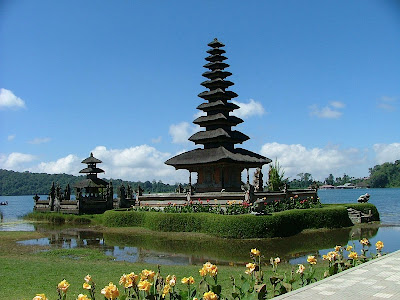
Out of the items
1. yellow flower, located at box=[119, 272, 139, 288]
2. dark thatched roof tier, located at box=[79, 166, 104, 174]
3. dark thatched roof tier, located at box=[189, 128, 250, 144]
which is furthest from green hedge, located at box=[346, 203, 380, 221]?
yellow flower, located at box=[119, 272, 139, 288]

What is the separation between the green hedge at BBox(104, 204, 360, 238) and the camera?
82.4 feet

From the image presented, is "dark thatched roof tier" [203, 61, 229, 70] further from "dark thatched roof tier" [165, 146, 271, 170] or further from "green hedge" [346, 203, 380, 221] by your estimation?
"green hedge" [346, 203, 380, 221]

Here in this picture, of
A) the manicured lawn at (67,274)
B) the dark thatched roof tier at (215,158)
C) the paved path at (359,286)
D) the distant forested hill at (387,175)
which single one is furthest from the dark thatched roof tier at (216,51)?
the distant forested hill at (387,175)

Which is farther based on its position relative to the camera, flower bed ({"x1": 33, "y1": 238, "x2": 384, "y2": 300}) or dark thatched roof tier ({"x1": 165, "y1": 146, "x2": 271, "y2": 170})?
dark thatched roof tier ({"x1": 165, "y1": 146, "x2": 271, "y2": 170})

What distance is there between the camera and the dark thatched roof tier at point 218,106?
3878 centimetres

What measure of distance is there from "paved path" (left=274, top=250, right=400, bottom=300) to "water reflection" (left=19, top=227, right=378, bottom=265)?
7.50 meters

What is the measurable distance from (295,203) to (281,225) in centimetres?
639

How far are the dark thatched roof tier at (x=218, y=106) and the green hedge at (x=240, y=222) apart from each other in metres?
12.7

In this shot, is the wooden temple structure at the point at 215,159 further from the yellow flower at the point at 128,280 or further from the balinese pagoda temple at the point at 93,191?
the yellow flower at the point at 128,280

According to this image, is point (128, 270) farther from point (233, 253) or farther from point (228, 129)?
point (228, 129)

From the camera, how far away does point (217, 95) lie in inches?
1553

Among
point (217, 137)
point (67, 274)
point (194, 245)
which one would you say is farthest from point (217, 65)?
point (67, 274)

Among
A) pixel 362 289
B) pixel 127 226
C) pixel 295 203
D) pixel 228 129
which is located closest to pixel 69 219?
pixel 127 226

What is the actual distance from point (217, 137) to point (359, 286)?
28470mm
